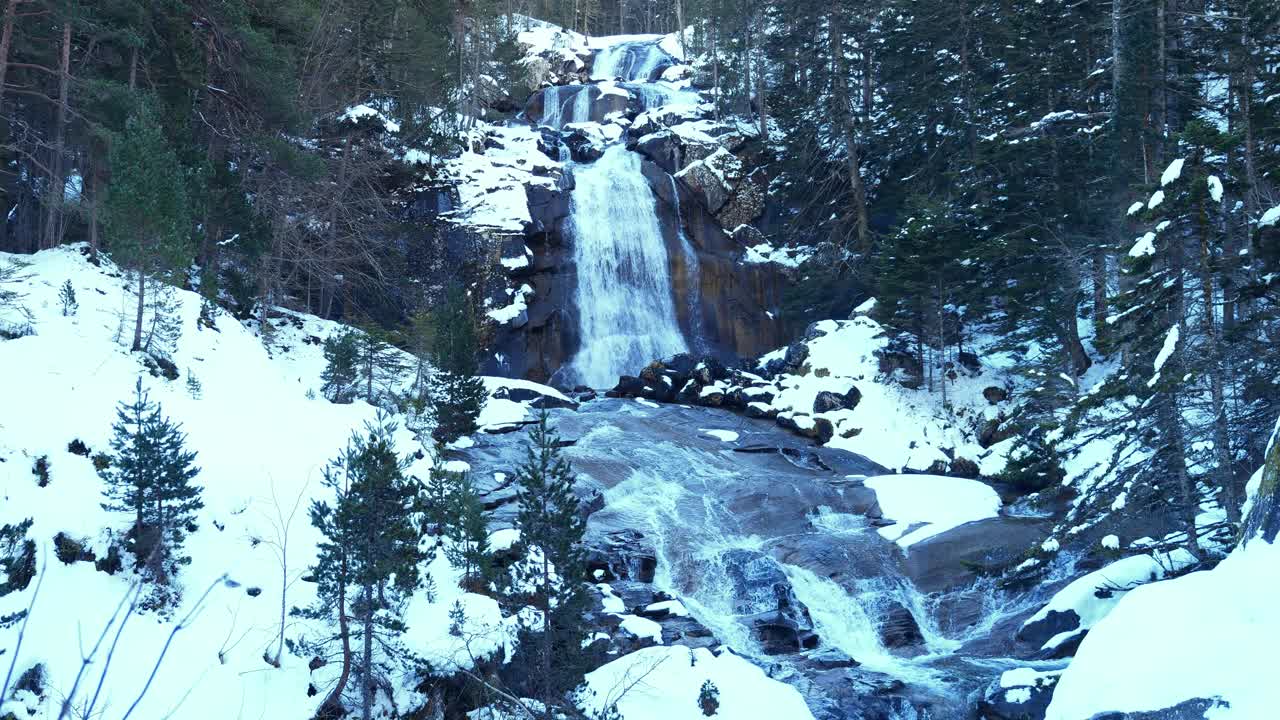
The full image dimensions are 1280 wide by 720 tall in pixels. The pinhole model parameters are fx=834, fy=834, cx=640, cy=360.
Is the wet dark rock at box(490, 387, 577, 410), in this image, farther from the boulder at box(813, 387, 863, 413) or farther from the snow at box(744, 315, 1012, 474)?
the boulder at box(813, 387, 863, 413)

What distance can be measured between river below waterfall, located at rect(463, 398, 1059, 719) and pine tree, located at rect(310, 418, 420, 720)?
5.49 metres

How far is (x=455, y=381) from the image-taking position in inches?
875

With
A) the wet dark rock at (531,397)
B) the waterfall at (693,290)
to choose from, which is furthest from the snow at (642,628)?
the waterfall at (693,290)

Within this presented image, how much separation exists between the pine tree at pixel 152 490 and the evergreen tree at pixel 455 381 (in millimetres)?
8749

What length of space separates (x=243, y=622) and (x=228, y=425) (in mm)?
5301

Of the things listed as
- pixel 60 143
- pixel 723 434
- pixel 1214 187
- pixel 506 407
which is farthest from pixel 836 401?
pixel 60 143

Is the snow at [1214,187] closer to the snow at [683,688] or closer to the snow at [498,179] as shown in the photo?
the snow at [683,688]

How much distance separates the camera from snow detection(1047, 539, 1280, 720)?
5387 millimetres

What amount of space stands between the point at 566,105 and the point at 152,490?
135 feet

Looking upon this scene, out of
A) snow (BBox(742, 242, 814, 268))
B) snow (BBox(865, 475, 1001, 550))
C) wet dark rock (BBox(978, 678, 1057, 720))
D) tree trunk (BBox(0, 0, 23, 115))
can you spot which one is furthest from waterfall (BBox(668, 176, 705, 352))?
tree trunk (BBox(0, 0, 23, 115))

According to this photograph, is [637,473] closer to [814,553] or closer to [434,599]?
[814,553]

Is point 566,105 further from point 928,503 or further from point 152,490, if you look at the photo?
point 152,490

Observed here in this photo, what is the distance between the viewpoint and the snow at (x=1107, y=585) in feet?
45.8

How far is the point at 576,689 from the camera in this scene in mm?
12211
